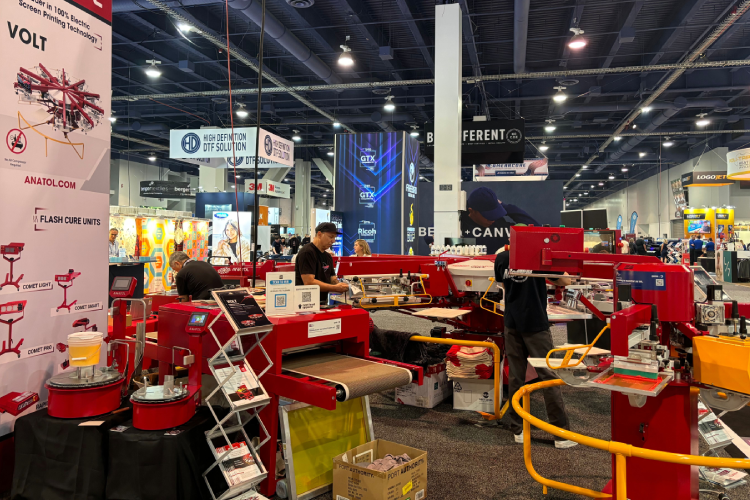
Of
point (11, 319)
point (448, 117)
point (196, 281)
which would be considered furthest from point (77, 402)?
point (448, 117)

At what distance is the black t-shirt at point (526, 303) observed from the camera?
380cm

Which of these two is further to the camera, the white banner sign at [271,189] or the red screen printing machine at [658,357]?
the white banner sign at [271,189]

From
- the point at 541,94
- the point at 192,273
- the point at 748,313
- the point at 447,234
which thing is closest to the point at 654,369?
the point at 748,313

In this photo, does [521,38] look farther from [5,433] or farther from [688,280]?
[5,433]

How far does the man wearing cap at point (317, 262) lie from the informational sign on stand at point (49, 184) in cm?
155

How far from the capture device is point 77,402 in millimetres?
2660

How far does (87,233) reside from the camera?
129 inches

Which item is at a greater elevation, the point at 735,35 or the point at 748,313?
the point at 735,35

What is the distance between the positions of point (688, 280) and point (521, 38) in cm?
935

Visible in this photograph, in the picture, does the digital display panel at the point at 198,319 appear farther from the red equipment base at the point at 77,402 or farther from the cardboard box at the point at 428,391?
the cardboard box at the point at 428,391

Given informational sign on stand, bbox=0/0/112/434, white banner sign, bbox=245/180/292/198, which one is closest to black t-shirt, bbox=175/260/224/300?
informational sign on stand, bbox=0/0/112/434

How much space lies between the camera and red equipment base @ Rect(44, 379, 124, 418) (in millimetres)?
2650

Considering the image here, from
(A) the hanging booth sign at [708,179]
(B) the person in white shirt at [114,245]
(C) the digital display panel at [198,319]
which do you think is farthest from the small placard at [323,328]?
(A) the hanging booth sign at [708,179]

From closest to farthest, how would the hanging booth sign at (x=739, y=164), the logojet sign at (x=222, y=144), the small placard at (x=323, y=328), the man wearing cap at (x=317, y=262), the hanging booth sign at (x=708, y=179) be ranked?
the small placard at (x=323, y=328)
the man wearing cap at (x=317, y=262)
the logojet sign at (x=222, y=144)
the hanging booth sign at (x=739, y=164)
the hanging booth sign at (x=708, y=179)
